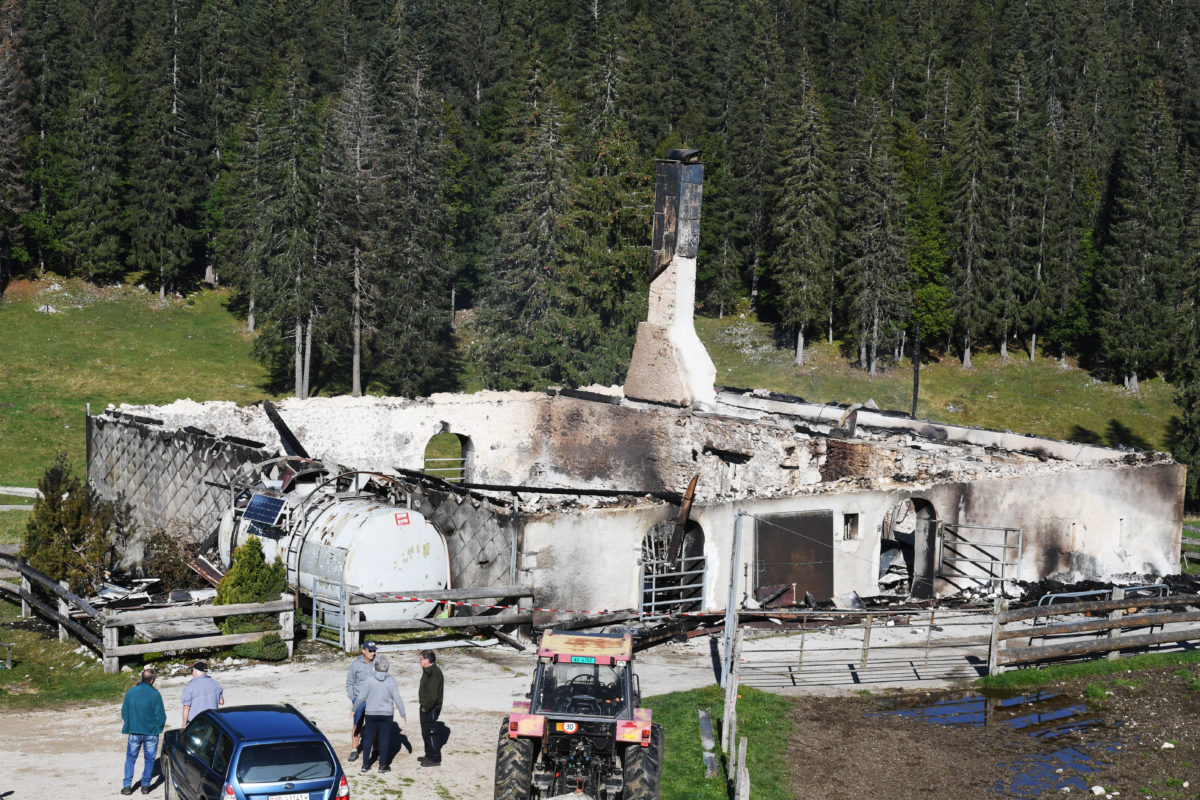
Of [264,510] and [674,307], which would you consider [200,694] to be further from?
[674,307]

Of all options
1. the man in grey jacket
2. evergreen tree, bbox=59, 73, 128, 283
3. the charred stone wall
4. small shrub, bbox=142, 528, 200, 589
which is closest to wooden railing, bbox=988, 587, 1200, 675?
the man in grey jacket

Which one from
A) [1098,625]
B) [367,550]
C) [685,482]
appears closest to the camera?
[1098,625]

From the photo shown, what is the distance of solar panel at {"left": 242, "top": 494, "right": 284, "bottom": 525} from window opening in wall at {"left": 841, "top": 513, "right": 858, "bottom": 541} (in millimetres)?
10405

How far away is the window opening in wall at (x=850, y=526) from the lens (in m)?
24.3

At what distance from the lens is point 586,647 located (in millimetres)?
14461

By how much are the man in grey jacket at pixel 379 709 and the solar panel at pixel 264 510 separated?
8.72 metres

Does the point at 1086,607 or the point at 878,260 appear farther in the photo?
the point at 878,260

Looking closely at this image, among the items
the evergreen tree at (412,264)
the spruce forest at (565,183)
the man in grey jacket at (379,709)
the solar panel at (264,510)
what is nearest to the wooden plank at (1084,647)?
the man in grey jacket at (379,709)

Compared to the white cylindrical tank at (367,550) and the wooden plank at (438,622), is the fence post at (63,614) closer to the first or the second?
the white cylindrical tank at (367,550)

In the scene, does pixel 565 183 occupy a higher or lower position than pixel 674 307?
higher

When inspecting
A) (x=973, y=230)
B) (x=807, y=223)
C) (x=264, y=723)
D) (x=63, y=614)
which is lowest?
(x=63, y=614)

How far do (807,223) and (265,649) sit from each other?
51.7 meters

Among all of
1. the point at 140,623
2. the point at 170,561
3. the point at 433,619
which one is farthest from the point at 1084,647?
the point at 170,561

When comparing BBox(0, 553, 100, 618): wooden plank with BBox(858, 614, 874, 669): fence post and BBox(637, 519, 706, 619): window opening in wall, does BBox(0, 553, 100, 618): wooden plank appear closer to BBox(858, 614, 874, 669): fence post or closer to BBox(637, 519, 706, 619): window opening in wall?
BBox(637, 519, 706, 619): window opening in wall
